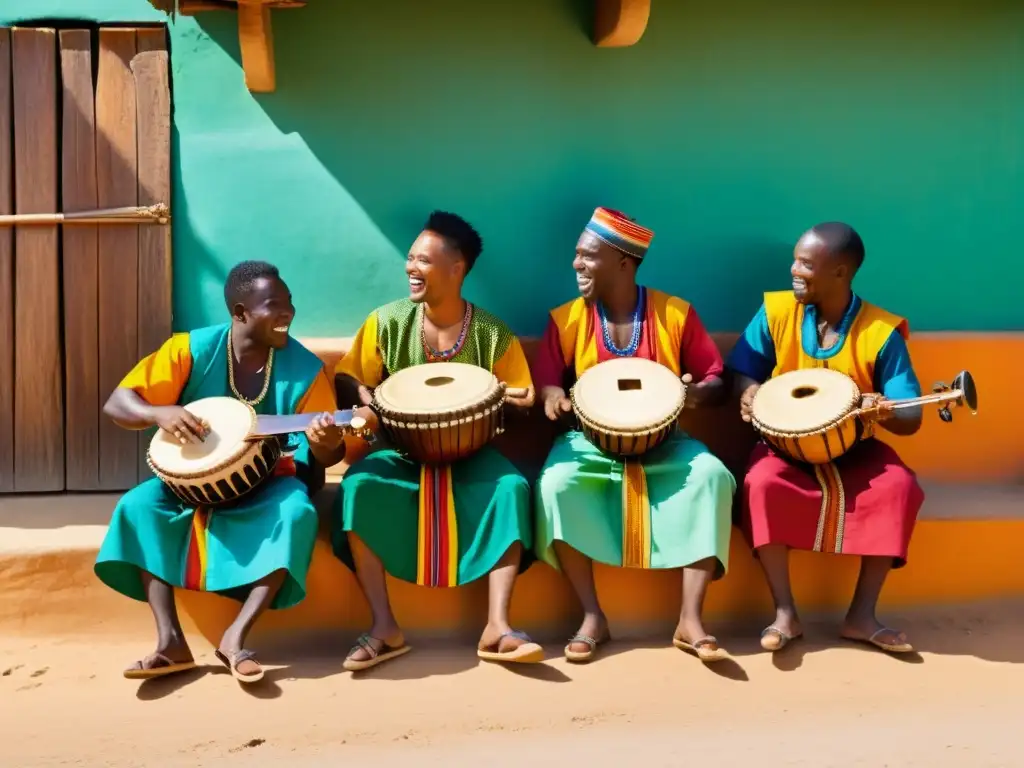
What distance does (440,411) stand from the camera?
4879 mm

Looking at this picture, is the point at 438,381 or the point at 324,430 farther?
the point at 438,381

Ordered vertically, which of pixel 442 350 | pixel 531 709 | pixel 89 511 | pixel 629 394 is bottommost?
pixel 531 709

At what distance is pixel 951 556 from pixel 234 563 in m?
2.93

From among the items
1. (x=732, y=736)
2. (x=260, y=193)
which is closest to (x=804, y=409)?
(x=732, y=736)

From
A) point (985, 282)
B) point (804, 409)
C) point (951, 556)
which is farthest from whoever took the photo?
point (985, 282)

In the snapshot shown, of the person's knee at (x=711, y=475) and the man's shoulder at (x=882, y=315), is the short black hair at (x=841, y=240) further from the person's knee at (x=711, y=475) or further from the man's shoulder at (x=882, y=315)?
the person's knee at (x=711, y=475)

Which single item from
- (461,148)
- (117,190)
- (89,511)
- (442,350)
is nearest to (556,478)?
(442,350)

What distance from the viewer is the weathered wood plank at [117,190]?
5.80 m

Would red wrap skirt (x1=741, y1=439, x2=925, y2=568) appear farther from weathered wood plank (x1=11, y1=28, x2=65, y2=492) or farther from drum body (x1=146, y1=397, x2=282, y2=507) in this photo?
weathered wood plank (x1=11, y1=28, x2=65, y2=492)

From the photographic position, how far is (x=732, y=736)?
435 centimetres

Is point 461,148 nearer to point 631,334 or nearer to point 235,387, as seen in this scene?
point 631,334

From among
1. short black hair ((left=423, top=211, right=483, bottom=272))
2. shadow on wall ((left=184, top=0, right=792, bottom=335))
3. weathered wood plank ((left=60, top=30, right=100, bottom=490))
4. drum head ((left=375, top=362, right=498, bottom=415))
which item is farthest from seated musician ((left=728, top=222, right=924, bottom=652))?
weathered wood plank ((left=60, top=30, right=100, bottom=490))

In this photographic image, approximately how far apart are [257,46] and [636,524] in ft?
8.53

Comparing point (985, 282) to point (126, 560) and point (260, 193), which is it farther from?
point (126, 560)
